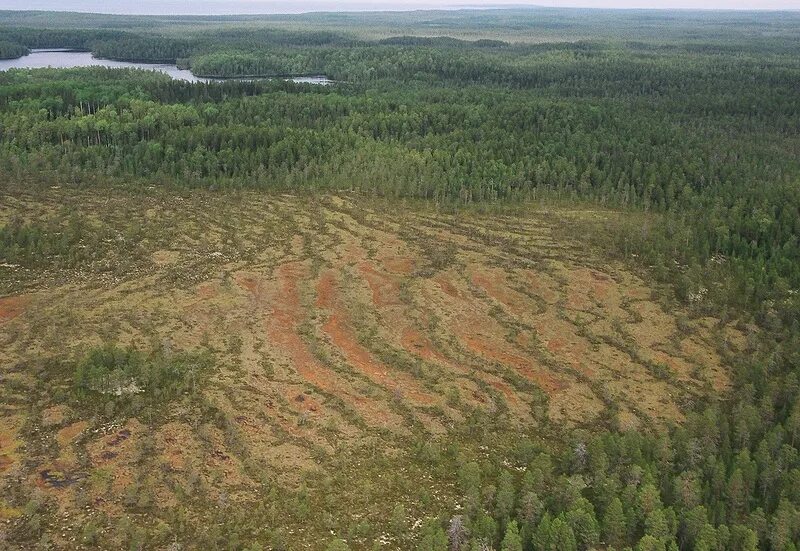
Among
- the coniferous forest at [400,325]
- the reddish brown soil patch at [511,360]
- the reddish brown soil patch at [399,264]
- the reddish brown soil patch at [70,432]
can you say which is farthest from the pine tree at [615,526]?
the reddish brown soil patch at [399,264]

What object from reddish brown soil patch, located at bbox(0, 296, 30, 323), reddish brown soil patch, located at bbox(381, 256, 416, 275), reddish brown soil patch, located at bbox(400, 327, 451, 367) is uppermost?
reddish brown soil patch, located at bbox(0, 296, 30, 323)

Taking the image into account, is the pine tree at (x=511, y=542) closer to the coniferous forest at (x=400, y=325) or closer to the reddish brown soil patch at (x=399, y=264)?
the coniferous forest at (x=400, y=325)

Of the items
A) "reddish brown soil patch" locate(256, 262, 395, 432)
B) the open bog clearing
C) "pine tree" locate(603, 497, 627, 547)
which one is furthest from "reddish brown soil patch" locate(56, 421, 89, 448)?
"pine tree" locate(603, 497, 627, 547)

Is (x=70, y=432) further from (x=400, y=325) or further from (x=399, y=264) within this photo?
(x=399, y=264)

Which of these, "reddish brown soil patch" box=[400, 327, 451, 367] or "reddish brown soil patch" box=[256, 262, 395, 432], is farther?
"reddish brown soil patch" box=[400, 327, 451, 367]

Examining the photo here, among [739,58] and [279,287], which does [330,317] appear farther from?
[739,58]

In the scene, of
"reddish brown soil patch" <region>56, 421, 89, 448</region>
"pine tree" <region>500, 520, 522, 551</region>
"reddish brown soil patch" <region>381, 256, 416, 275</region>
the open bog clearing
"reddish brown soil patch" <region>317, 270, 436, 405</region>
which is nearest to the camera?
"pine tree" <region>500, 520, 522, 551</region>

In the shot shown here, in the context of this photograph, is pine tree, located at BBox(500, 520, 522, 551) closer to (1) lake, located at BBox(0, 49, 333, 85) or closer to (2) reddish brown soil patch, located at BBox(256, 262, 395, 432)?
(2) reddish brown soil patch, located at BBox(256, 262, 395, 432)
